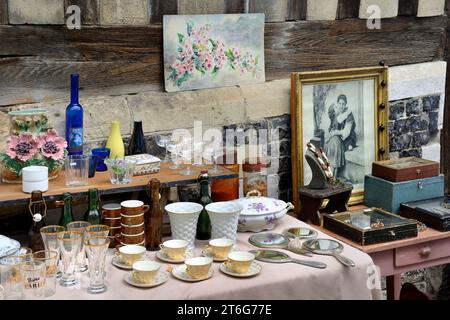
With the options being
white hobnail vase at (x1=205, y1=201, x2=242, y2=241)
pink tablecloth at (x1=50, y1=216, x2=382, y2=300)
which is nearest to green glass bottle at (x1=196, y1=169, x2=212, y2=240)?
white hobnail vase at (x1=205, y1=201, x2=242, y2=241)

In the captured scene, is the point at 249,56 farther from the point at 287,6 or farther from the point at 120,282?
the point at 120,282

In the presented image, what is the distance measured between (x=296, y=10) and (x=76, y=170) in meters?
1.54

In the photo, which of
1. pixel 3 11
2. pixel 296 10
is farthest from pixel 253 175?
pixel 3 11

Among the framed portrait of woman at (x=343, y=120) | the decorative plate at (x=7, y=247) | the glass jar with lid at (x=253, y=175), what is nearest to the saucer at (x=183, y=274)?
the decorative plate at (x=7, y=247)

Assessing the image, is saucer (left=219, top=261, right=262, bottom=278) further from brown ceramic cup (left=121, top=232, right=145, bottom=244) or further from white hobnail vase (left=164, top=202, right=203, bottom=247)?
brown ceramic cup (left=121, top=232, right=145, bottom=244)

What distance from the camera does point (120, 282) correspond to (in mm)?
2590

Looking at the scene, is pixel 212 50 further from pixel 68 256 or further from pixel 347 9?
pixel 68 256

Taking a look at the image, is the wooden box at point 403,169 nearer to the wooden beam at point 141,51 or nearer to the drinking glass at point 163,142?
the wooden beam at point 141,51

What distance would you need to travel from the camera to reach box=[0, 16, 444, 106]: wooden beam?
302cm

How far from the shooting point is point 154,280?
257cm

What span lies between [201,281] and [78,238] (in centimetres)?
49

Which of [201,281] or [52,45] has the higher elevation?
[52,45]

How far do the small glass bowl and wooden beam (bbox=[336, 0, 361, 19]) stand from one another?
161cm

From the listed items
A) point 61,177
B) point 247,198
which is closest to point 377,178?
point 247,198
